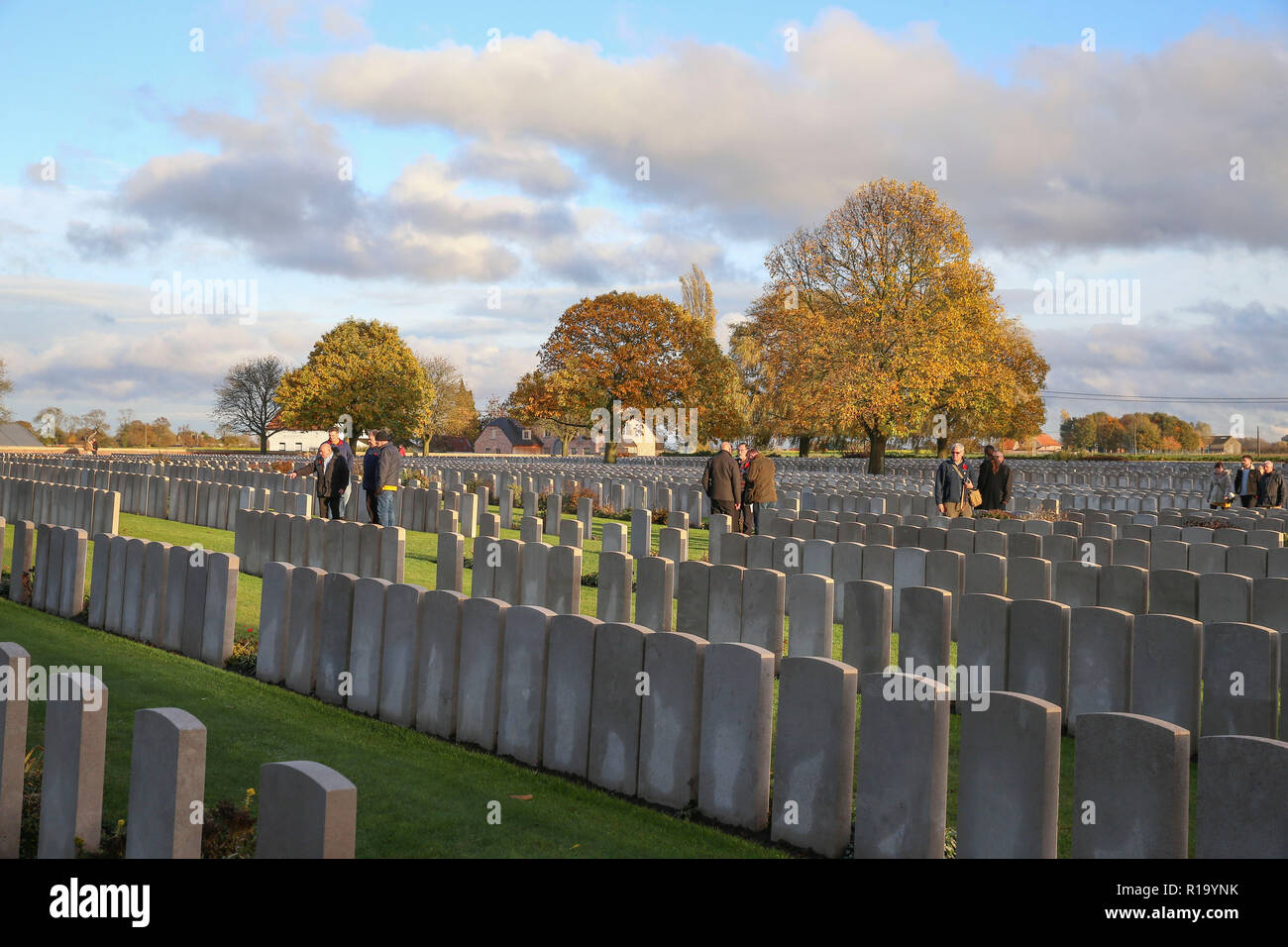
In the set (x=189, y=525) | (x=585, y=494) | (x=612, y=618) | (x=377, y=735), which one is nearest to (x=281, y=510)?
(x=189, y=525)

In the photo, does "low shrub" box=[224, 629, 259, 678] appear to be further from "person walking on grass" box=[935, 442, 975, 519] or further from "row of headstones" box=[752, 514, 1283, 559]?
"person walking on grass" box=[935, 442, 975, 519]

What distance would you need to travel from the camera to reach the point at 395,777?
16.2ft

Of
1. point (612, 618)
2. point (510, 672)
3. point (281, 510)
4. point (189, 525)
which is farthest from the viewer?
point (189, 525)

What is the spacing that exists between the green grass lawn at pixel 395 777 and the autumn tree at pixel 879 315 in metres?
33.6

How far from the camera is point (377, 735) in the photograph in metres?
5.76

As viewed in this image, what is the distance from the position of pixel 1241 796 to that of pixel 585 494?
2000 cm

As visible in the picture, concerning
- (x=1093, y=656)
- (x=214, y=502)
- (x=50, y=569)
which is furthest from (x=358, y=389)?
(x=1093, y=656)

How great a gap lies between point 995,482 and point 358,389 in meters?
51.1

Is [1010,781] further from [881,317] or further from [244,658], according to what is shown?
[881,317]

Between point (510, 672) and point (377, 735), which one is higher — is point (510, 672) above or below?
above

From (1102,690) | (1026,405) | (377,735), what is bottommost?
(377,735)

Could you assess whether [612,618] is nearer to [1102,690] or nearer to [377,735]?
[377,735]

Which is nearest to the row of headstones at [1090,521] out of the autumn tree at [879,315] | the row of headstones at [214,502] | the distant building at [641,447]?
the row of headstones at [214,502]
